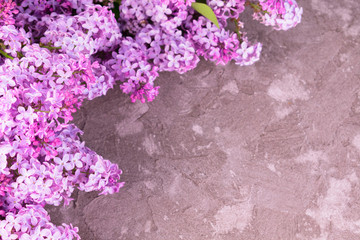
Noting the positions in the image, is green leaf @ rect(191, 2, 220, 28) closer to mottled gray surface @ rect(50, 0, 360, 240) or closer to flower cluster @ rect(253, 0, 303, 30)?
flower cluster @ rect(253, 0, 303, 30)

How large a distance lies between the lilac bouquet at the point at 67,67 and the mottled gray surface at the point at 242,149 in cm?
25

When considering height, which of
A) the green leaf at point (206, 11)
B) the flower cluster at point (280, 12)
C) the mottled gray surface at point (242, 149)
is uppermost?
the green leaf at point (206, 11)

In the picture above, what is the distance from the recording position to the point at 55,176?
1.01m

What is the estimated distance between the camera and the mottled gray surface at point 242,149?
4.80 ft

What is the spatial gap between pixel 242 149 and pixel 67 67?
792mm

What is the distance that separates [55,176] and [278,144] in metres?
0.89

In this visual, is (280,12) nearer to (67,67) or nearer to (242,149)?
(242,149)

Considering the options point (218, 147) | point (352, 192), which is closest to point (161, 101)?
point (218, 147)

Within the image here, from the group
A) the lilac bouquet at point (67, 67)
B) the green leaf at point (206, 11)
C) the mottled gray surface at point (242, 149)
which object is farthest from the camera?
the mottled gray surface at point (242, 149)

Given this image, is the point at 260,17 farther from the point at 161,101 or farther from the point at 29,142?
the point at 29,142

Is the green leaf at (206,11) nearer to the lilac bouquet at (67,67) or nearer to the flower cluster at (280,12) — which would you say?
the lilac bouquet at (67,67)

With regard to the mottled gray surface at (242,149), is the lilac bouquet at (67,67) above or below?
above

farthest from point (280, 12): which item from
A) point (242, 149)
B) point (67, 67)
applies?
point (67, 67)

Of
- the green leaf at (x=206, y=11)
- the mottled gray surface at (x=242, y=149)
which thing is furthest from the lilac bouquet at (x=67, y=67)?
the mottled gray surface at (x=242, y=149)
